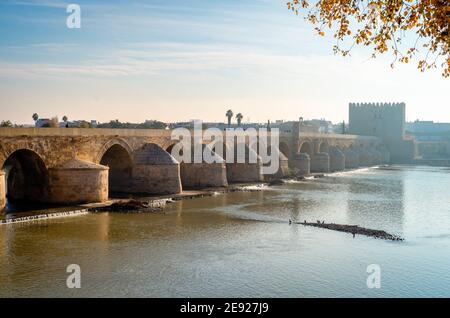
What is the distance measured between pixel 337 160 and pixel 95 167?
39.7m

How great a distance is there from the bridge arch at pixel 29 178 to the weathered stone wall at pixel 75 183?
0.55 metres

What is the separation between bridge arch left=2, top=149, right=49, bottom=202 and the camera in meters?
24.0

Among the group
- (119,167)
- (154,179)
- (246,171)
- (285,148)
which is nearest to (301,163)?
(285,148)

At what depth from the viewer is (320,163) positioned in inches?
2144

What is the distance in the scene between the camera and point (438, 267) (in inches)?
589

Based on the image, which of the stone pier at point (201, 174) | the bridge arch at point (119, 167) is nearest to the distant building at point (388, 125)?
the stone pier at point (201, 174)

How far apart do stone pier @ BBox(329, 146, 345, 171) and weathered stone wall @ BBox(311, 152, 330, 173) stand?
3.61 m

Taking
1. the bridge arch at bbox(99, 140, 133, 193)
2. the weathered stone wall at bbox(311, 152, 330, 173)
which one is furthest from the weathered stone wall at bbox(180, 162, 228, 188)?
the weathered stone wall at bbox(311, 152, 330, 173)

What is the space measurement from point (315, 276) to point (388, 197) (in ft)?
66.0

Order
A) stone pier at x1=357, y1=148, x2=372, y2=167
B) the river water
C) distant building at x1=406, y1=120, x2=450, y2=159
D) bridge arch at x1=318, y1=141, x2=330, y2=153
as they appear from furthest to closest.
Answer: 1. distant building at x1=406, y1=120, x2=450, y2=159
2. stone pier at x1=357, y1=148, x2=372, y2=167
3. bridge arch at x1=318, y1=141, x2=330, y2=153
4. the river water

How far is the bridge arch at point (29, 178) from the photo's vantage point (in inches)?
947

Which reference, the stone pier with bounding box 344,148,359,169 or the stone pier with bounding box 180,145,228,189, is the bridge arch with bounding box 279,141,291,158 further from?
the stone pier with bounding box 344,148,359,169

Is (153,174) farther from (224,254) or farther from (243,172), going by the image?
(224,254)

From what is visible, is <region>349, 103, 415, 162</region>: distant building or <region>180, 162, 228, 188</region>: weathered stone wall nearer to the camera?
<region>180, 162, 228, 188</region>: weathered stone wall
